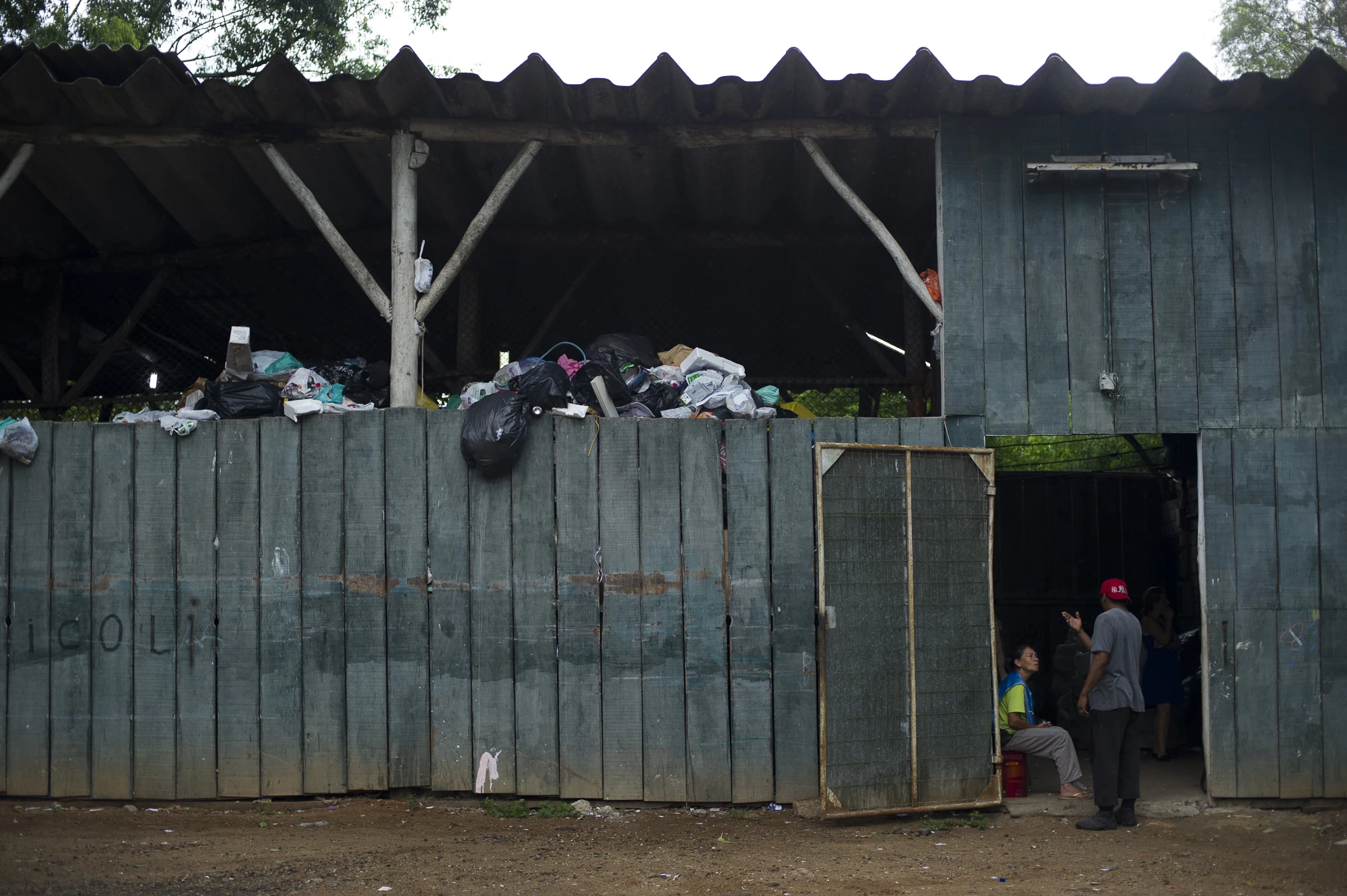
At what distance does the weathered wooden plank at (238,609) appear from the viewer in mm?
6645

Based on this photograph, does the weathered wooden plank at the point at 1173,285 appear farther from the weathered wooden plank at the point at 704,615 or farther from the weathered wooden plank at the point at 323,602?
the weathered wooden plank at the point at 323,602

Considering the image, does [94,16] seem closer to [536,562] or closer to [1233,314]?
[536,562]

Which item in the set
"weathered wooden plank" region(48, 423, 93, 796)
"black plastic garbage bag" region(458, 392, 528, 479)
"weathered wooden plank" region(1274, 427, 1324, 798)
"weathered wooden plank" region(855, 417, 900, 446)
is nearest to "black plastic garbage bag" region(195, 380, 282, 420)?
"weathered wooden plank" region(48, 423, 93, 796)

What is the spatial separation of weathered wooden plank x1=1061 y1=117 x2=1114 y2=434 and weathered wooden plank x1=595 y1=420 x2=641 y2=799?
8.44 feet

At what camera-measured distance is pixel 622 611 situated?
262 inches

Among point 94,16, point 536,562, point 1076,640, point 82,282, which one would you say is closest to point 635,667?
point 536,562

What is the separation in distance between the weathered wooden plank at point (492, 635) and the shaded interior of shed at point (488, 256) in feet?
8.09

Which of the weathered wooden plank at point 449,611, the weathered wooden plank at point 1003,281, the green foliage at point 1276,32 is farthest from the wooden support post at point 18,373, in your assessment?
the green foliage at point 1276,32

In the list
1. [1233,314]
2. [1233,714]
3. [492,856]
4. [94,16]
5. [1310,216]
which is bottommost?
[492,856]

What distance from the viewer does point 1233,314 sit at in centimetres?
684

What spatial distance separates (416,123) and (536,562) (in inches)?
112

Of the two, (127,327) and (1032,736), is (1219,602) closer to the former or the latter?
(1032,736)

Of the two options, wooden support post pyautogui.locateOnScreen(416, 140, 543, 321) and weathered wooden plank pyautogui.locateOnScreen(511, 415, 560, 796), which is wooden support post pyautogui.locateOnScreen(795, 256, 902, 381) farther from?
weathered wooden plank pyautogui.locateOnScreen(511, 415, 560, 796)

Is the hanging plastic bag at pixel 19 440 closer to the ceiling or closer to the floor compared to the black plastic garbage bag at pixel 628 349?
closer to the floor
